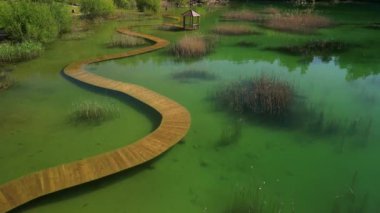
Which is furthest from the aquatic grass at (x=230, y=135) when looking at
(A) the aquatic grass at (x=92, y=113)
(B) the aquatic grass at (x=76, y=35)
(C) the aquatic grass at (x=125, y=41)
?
(B) the aquatic grass at (x=76, y=35)

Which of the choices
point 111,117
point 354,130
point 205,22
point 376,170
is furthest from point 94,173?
point 205,22

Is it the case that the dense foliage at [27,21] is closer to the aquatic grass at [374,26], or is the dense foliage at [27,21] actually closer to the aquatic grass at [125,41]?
the aquatic grass at [125,41]

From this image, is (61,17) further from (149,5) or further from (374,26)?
(374,26)

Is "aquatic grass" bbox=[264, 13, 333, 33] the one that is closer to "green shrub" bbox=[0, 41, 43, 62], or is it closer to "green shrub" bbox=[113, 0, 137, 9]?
"green shrub" bbox=[113, 0, 137, 9]

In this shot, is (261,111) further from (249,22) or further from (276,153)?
(249,22)

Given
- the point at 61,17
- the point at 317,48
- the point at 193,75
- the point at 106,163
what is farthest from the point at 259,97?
the point at 61,17

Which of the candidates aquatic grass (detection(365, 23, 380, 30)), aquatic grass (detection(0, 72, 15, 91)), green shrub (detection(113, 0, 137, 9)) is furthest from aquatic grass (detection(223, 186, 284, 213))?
green shrub (detection(113, 0, 137, 9))
